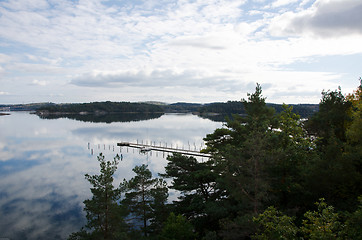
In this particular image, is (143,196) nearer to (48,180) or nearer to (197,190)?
(197,190)

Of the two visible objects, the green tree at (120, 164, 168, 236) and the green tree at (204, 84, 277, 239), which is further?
the green tree at (120, 164, 168, 236)

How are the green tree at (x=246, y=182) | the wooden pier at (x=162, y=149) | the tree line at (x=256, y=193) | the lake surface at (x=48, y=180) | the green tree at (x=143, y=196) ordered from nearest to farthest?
the tree line at (x=256, y=193) < the green tree at (x=246, y=182) < the green tree at (x=143, y=196) < the lake surface at (x=48, y=180) < the wooden pier at (x=162, y=149)

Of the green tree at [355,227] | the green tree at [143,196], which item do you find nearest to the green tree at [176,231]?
the green tree at [143,196]

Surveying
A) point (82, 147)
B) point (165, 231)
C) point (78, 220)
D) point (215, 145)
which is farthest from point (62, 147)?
point (165, 231)

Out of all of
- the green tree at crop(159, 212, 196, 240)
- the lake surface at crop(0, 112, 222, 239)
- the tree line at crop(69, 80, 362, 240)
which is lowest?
the lake surface at crop(0, 112, 222, 239)

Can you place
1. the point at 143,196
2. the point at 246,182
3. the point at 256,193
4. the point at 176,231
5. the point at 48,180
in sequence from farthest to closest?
the point at 48,180 → the point at 143,196 → the point at 176,231 → the point at 246,182 → the point at 256,193

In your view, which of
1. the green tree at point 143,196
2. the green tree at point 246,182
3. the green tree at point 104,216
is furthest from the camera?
the green tree at point 143,196

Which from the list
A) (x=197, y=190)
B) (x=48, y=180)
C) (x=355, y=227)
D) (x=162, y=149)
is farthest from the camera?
(x=162, y=149)

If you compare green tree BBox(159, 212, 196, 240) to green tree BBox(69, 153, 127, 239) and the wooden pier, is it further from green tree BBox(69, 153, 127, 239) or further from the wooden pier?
the wooden pier

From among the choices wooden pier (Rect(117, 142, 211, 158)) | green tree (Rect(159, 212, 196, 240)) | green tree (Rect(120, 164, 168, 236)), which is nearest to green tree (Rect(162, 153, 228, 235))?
green tree (Rect(120, 164, 168, 236))

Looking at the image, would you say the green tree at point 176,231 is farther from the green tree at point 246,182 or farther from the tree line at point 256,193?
the green tree at point 246,182

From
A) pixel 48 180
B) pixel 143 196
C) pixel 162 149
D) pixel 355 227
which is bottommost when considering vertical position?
pixel 48 180

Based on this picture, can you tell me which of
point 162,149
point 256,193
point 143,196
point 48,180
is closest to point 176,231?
point 256,193

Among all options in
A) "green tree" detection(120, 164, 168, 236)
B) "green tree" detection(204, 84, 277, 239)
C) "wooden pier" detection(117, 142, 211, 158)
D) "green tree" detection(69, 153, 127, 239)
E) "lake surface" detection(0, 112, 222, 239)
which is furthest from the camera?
"wooden pier" detection(117, 142, 211, 158)
